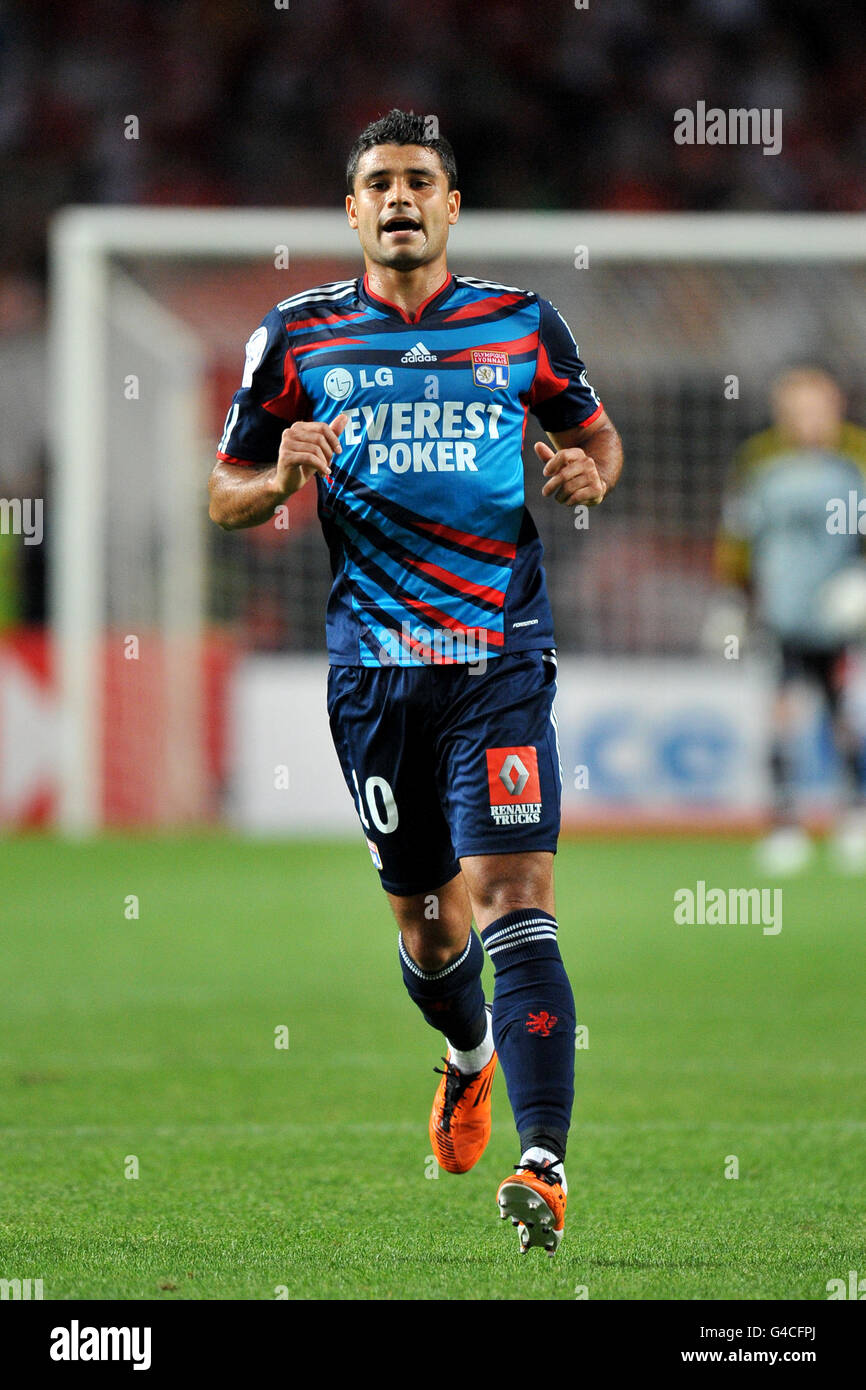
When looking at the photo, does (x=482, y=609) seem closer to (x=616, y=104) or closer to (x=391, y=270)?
(x=391, y=270)

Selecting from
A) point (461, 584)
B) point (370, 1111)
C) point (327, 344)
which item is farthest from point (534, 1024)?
point (370, 1111)

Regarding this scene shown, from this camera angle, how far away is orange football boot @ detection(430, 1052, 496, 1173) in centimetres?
462

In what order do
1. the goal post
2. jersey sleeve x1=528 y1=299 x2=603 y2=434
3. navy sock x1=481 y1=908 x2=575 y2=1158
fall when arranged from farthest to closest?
1. the goal post
2. jersey sleeve x1=528 y1=299 x2=603 y2=434
3. navy sock x1=481 y1=908 x2=575 y2=1158

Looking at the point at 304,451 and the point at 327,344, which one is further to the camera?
the point at 327,344

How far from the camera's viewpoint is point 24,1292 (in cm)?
346

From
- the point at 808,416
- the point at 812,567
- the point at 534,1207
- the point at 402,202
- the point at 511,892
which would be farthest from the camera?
the point at 812,567

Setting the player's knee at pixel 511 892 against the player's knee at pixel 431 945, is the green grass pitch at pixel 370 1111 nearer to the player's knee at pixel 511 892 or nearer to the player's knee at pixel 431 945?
the player's knee at pixel 431 945

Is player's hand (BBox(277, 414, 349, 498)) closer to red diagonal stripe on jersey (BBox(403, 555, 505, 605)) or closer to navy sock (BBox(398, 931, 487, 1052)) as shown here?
red diagonal stripe on jersey (BBox(403, 555, 505, 605))

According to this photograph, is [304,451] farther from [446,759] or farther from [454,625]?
[446,759]

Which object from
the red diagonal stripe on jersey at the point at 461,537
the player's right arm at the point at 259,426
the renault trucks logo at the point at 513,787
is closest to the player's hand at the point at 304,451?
the player's right arm at the point at 259,426

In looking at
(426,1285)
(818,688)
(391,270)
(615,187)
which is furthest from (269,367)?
(615,187)

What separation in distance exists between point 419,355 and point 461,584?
0.49 metres

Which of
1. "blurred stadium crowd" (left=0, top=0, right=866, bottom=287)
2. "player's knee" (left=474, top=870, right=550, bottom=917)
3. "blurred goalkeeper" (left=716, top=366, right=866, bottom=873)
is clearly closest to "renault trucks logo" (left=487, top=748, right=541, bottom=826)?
"player's knee" (left=474, top=870, right=550, bottom=917)

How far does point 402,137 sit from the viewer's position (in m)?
4.23
